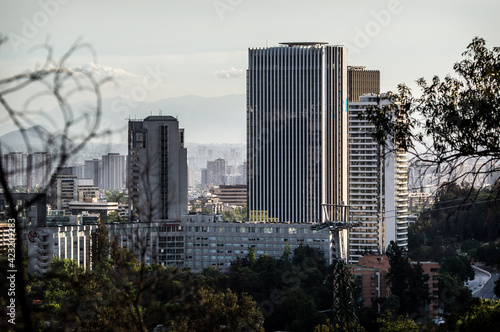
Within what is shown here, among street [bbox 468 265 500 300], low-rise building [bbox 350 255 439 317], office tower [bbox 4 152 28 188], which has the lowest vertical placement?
street [bbox 468 265 500 300]

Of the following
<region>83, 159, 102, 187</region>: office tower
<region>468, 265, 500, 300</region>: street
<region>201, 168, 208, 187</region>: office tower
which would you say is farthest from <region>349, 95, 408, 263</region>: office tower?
<region>201, 168, 208, 187</region>: office tower

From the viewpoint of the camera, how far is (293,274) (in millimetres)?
30938

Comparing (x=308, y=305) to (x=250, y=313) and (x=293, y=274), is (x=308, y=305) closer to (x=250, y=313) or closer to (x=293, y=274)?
(x=250, y=313)

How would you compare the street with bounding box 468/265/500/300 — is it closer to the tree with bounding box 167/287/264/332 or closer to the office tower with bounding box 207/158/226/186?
the tree with bounding box 167/287/264/332

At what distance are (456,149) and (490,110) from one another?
1.78ft

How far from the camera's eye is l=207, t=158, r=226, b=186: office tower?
495 ft

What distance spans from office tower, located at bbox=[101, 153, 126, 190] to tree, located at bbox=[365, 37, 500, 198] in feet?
375

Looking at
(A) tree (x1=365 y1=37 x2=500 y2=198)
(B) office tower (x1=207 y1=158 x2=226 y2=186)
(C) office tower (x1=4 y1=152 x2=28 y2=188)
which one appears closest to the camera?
(C) office tower (x1=4 y1=152 x2=28 y2=188)

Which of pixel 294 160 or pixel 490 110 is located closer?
pixel 490 110

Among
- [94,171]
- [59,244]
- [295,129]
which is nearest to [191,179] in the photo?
[94,171]

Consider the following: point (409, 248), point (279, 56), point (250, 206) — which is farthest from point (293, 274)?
point (279, 56)

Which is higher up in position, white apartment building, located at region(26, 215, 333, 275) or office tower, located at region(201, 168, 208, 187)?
office tower, located at region(201, 168, 208, 187)

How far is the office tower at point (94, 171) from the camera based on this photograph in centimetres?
12178

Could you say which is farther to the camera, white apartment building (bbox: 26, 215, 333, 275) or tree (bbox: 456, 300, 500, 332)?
white apartment building (bbox: 26, 215, 333, 275)
